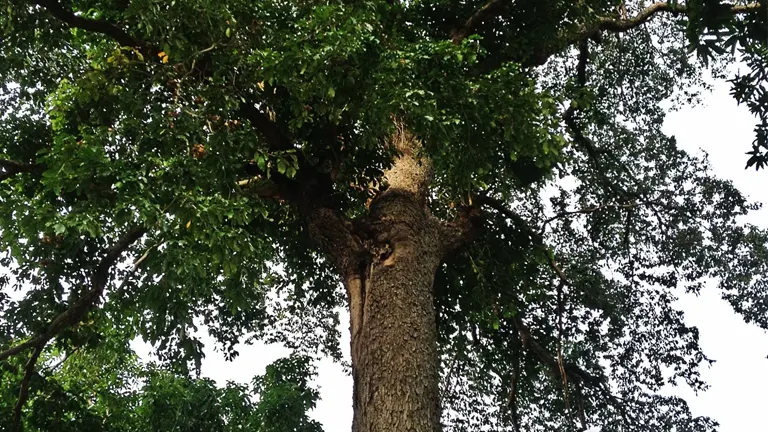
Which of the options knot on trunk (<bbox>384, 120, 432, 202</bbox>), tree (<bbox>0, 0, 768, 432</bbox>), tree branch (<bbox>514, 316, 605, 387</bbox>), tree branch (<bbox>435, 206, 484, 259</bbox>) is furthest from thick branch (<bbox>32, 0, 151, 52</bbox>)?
tree branch (<bbox>514, 316, 605, 387</bbox>)

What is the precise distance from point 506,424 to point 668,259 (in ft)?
11.0

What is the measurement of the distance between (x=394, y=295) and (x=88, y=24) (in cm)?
303

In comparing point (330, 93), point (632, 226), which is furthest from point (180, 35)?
point (632, 226)

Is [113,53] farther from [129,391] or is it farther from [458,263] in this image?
[129,391]

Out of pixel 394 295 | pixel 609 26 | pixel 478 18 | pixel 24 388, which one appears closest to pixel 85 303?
pixel 24 388

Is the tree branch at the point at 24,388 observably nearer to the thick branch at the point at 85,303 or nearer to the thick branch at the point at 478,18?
the thick branch at the point at 85,303

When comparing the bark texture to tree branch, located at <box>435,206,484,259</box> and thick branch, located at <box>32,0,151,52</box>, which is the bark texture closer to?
tree branch, located at <box>435,206,484,259</box>

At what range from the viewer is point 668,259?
954 centimetres

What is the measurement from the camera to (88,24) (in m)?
4.91

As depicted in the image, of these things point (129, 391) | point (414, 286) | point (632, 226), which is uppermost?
point (632, 226)

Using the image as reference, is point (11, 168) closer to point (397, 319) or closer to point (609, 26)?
point (397, 319)

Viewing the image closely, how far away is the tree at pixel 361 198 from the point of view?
4.62 meters

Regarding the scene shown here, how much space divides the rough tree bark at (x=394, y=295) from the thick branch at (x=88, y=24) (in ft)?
6.57

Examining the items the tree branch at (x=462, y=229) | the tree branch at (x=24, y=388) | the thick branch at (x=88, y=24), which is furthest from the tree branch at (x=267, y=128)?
the tree branch at (x=24, y=388)
